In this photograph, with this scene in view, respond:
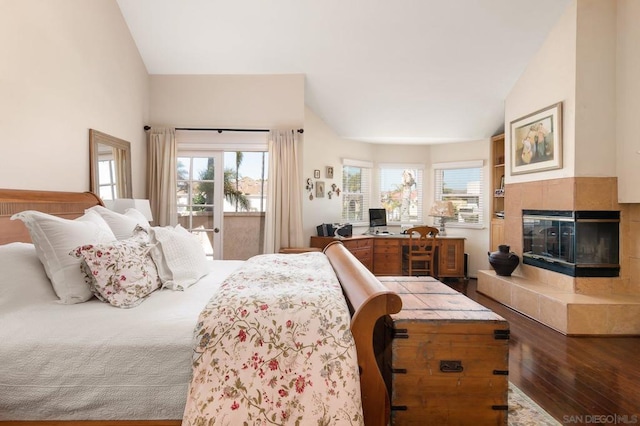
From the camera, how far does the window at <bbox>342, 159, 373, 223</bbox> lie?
598 cm

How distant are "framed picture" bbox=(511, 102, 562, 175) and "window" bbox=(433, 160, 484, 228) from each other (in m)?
1.43

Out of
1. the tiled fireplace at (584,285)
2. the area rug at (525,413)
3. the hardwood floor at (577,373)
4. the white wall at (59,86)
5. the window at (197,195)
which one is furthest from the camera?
the window at (197,195)

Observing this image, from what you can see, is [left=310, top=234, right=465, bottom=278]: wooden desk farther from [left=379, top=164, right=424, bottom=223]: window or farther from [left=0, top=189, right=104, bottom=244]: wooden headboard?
[left=0, top=189, right=104, bottom=244]: wooden headboard

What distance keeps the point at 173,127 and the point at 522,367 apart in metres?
4.44

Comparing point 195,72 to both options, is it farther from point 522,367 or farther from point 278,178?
point 522,367

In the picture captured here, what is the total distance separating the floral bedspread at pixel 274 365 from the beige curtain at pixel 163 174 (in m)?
3.32

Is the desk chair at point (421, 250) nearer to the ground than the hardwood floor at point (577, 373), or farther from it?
farther from it

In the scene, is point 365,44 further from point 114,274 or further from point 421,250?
point 114,274

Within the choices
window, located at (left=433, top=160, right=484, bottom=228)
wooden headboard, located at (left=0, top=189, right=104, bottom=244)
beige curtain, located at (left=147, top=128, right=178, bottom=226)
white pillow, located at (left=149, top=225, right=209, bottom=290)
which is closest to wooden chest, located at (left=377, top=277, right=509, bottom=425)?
white pillow, located at (left=149, top=225, right=209, bottom=290)

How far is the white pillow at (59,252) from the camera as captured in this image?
1.70 meters

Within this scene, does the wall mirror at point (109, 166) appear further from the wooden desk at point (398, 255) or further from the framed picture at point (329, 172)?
the wooden desk at point (398, 255)

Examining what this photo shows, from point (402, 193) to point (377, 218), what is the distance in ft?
2.61

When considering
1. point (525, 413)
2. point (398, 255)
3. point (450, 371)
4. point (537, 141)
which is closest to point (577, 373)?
point (525, 413)

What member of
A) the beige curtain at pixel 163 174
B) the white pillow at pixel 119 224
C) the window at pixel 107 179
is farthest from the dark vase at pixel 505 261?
the window at pixel 107 179
